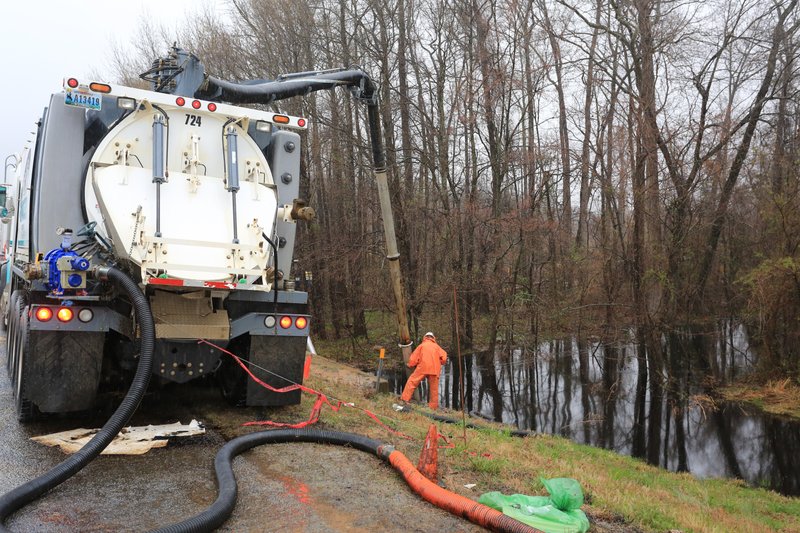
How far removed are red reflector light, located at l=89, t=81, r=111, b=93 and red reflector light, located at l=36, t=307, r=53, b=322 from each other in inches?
83.6

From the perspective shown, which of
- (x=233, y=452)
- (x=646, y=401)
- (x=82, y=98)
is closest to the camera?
(x=233, y=452)

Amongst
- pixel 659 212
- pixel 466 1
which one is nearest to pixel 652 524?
pixel 659 212

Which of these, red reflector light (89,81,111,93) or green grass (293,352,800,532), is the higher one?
red reflector light (89,81,111,93)

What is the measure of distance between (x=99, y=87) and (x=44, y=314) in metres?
2.21

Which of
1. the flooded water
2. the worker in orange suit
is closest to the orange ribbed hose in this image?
the worker in orange suit

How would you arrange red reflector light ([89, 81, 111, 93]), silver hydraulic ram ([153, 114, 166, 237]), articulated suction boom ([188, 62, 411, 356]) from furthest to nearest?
articulated suction boom ([188, 62, 411, 356]) → red reflector light ([89, 81, 111, 93]) → silver hydraulic ram ([153, 114, 166, 237])

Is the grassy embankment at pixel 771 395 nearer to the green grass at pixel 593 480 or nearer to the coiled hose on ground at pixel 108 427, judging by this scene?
the green grass at pixel 593 480

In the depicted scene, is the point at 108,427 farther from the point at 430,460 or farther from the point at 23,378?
the point at 430,460

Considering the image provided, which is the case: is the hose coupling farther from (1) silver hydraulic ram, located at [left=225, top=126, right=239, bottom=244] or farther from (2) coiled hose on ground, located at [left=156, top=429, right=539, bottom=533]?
(2) coiled hose on ground, located at [left=156, top=429, right=539, bottom=533]

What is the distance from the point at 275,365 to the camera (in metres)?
6.80

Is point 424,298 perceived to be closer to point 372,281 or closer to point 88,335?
point 372,281

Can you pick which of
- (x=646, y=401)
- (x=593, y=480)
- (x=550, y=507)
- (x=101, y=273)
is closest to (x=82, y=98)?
(x=101, y=273)

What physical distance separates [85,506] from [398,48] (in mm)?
20013

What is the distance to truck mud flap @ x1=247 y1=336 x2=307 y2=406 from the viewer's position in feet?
22.0
